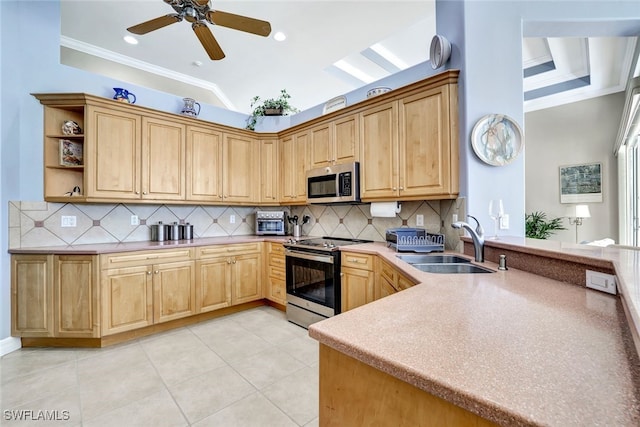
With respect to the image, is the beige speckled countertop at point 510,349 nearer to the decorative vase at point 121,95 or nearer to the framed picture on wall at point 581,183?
the decorative vase at point 121,95

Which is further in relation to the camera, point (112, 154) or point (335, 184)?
point (335, 184)

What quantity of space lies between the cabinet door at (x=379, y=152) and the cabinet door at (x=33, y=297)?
2956 mm

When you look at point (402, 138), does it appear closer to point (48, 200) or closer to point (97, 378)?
point (97, 378)

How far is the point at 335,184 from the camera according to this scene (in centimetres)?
306

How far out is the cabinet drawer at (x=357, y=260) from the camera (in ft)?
7.85

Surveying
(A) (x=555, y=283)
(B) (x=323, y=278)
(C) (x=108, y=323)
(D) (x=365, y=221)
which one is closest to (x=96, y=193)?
(C) (x=108, y=323)

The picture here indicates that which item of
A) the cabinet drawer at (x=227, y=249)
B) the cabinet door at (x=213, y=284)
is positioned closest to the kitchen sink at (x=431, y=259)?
the cabinet drawer at (x=227, y=249)

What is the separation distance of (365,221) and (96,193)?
9.07 ft

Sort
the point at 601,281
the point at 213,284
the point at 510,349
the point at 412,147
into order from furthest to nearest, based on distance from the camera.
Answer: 1. the point at 213,284
2. the point at 412,147
3. the point at 601,281
4. the point at 510,349

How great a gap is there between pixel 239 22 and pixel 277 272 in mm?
2533

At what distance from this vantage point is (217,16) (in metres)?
2.20

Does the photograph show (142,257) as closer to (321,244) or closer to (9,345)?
(9,345)

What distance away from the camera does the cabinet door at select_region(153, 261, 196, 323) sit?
271 centimetres

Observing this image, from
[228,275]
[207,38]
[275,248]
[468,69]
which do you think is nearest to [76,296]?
[228,275]
